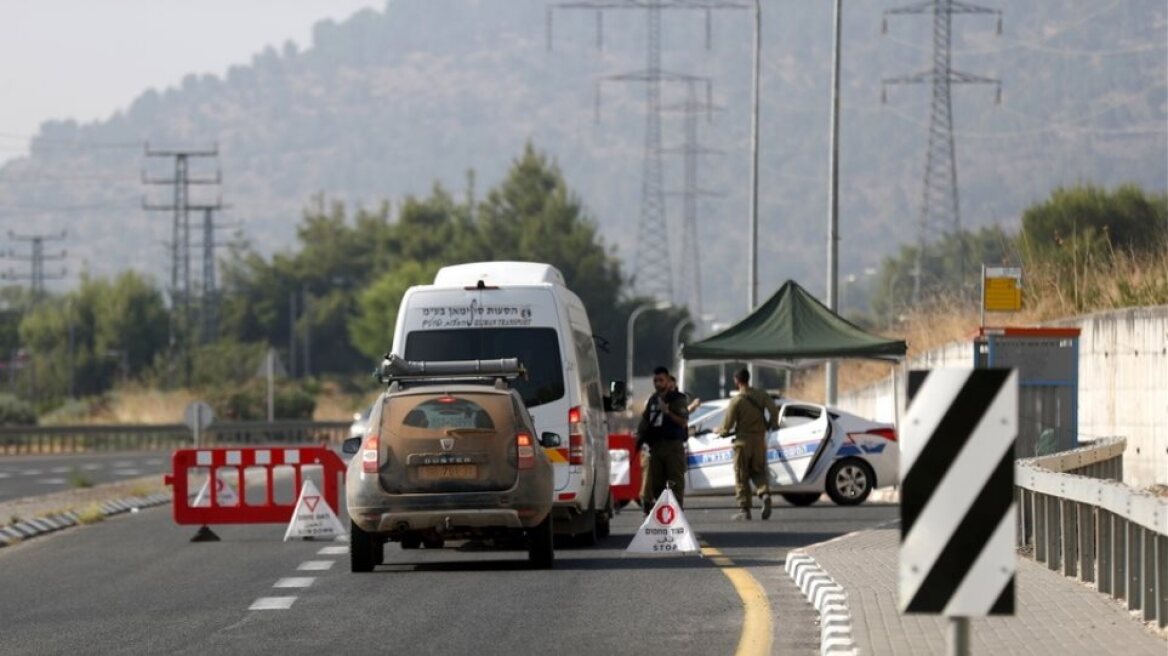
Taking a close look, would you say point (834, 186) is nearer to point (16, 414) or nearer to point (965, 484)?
point (965, 484)

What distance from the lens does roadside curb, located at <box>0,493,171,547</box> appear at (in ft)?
86.7

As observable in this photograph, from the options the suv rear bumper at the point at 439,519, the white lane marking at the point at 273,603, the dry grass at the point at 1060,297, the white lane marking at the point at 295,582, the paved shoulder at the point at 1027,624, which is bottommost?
the white lane marking at the point at 295,582

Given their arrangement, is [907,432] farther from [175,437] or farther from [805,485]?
[175,437]

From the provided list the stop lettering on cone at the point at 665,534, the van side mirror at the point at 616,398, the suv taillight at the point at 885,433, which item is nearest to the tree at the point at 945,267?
the suv taillight at the point at 885,433

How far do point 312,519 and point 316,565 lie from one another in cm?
367

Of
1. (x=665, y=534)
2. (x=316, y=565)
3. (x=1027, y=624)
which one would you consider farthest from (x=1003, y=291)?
(x=1027, y=624)

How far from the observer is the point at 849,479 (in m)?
31.2

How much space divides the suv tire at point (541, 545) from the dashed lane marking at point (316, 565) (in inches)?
68.1

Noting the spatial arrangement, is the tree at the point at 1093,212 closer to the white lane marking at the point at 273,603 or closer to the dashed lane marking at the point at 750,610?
the dashed lane marking at the point at 750,610

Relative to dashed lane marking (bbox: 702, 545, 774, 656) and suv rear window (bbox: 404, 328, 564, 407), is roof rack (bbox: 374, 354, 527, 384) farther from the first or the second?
dashed lane marking (bbox: 702, 545, 774, 656)

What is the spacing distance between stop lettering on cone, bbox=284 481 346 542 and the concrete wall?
867 cm

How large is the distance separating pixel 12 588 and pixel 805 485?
540 inches

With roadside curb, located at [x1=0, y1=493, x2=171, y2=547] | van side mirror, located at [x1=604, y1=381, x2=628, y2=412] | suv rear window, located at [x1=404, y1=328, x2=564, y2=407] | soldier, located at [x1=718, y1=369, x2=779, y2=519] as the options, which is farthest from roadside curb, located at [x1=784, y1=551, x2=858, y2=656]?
roadside curb, located at [x1=0, y1=493, x2=171, y2=547]

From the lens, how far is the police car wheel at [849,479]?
1227 inches
